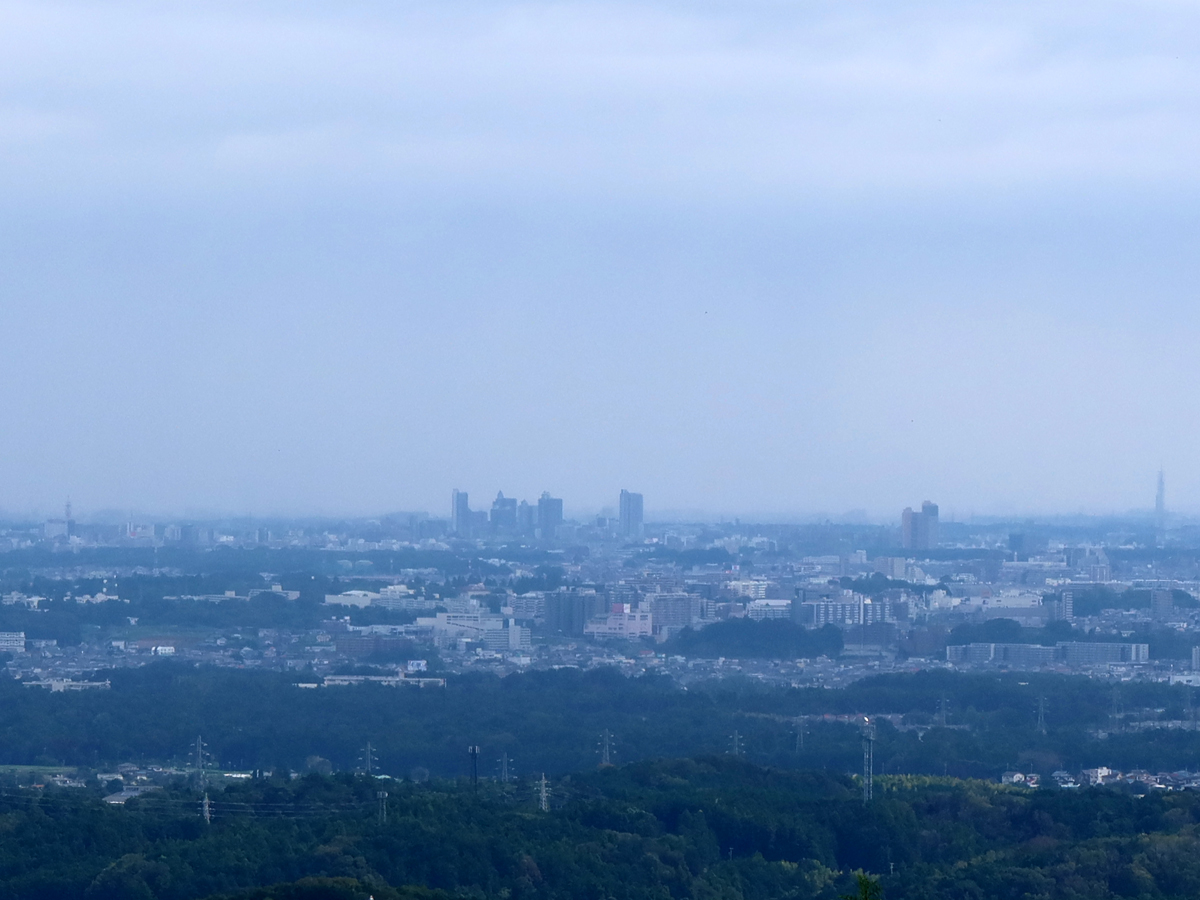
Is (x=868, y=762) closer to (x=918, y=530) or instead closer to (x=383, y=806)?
(x=383, y=806)

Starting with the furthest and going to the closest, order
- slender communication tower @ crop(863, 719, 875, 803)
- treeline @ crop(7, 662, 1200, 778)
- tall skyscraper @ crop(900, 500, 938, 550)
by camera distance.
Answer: tall skyscraper @ crop(900, 500, 938, 550) < treeline @ crop(7, 662, 1200, 778) < slender communication tower @ crop(863, 719, 875, 803)

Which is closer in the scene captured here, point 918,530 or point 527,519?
point 918,530

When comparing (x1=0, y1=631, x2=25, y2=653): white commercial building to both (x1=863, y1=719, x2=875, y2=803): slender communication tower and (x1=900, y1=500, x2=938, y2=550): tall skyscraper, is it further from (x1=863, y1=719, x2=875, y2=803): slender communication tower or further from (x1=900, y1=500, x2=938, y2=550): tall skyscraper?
(x1=900, y1=500, x2=938, y2=550): tall skyscraper

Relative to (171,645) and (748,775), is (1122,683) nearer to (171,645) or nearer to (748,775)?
(748,775)

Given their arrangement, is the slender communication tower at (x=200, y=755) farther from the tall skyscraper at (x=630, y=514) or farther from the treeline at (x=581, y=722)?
the tall skyscraper at (x=630, y=514)

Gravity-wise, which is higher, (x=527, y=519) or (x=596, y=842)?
(x=527, y=519)

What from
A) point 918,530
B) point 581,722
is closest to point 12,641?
point 581,722

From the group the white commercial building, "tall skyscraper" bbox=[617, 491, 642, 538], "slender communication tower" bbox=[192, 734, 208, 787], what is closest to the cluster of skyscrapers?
"tall skyscraper" bbox=[617, 491, 642, 538]

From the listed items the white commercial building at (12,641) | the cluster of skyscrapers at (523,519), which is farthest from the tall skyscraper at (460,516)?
the white commercial building at (12,641)
